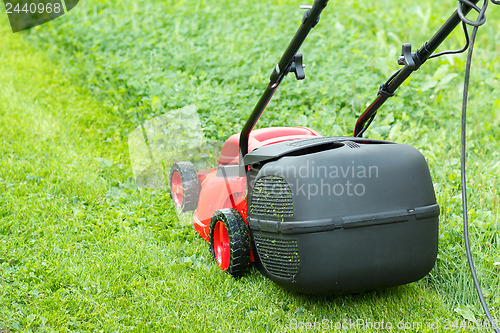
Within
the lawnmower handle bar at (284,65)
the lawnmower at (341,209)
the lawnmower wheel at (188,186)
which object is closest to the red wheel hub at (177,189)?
the lawnmower wheel at (188,186)

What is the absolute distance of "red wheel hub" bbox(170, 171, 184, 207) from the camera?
11.7 ft

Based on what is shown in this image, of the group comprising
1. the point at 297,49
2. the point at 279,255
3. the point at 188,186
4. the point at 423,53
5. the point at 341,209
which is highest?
the point at 297,49

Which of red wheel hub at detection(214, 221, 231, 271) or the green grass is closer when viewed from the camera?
the green grass

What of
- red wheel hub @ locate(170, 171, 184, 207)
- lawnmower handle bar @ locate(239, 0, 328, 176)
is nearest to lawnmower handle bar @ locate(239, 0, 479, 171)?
lawnmower handle bar @ locate(239, 0, 328, 176)

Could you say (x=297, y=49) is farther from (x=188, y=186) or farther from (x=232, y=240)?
(x=188, y=186)

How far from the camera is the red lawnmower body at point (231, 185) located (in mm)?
2783

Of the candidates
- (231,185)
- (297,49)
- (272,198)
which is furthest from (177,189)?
(297,49)

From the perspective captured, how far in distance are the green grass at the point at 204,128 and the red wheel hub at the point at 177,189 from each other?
0.06 m

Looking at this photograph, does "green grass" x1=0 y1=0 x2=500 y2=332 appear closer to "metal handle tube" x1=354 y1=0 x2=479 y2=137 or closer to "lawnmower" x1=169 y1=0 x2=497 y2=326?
"lawnmower" x1=169 y1=0 x2=497 y2=326

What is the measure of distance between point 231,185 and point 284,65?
0.75 m

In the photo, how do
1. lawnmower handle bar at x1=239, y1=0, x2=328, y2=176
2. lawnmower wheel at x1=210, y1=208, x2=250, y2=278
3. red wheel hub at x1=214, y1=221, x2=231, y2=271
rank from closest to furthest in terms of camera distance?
lawnmower handle bar at x1=239, y1=0, x2=328, y2=176 → lawnmower wheel at x1=210, y1=208, x2=250, y2=278 → red wheel hub at x1=214, y1=221, x2=231, y2=271

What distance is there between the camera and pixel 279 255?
229cm

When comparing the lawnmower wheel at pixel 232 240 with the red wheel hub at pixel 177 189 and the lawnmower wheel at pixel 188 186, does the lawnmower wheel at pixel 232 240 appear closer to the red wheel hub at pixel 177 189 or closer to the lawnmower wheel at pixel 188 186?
the lawnmower wheel at pixel 188 186

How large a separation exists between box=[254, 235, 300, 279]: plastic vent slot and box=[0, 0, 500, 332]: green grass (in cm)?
24
